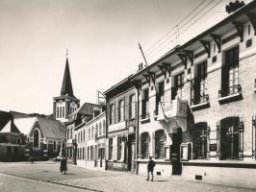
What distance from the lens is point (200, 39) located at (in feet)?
60.1

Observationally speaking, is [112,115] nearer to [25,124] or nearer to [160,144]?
[160,144]

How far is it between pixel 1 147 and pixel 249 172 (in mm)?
66976

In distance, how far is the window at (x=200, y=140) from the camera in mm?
18531


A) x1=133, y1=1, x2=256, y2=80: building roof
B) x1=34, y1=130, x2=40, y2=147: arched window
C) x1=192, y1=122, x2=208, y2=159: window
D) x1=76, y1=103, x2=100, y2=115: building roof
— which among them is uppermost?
x1=133, y1=1, x2=256, y2=80: building roof

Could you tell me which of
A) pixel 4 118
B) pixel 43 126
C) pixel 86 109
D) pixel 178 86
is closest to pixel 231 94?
pixel 178 86

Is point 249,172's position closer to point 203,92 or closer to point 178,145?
point 203,92

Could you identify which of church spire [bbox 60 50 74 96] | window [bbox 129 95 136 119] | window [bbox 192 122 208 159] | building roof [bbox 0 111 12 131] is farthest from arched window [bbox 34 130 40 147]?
window [bbox 192 122 208 159]

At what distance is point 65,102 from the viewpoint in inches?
4424

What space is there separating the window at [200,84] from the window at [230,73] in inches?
61.3

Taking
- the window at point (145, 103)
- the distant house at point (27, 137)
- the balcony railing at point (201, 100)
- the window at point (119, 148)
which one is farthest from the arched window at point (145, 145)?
the distant house at point (27, 137)

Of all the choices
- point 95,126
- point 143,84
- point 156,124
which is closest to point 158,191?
point 156,124

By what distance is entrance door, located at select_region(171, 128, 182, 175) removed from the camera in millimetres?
21430

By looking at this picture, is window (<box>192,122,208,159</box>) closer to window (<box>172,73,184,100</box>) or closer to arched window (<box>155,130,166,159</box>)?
window (<box>172,73,184,100</box>)

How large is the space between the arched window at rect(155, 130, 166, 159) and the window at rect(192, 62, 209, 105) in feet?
14.5
